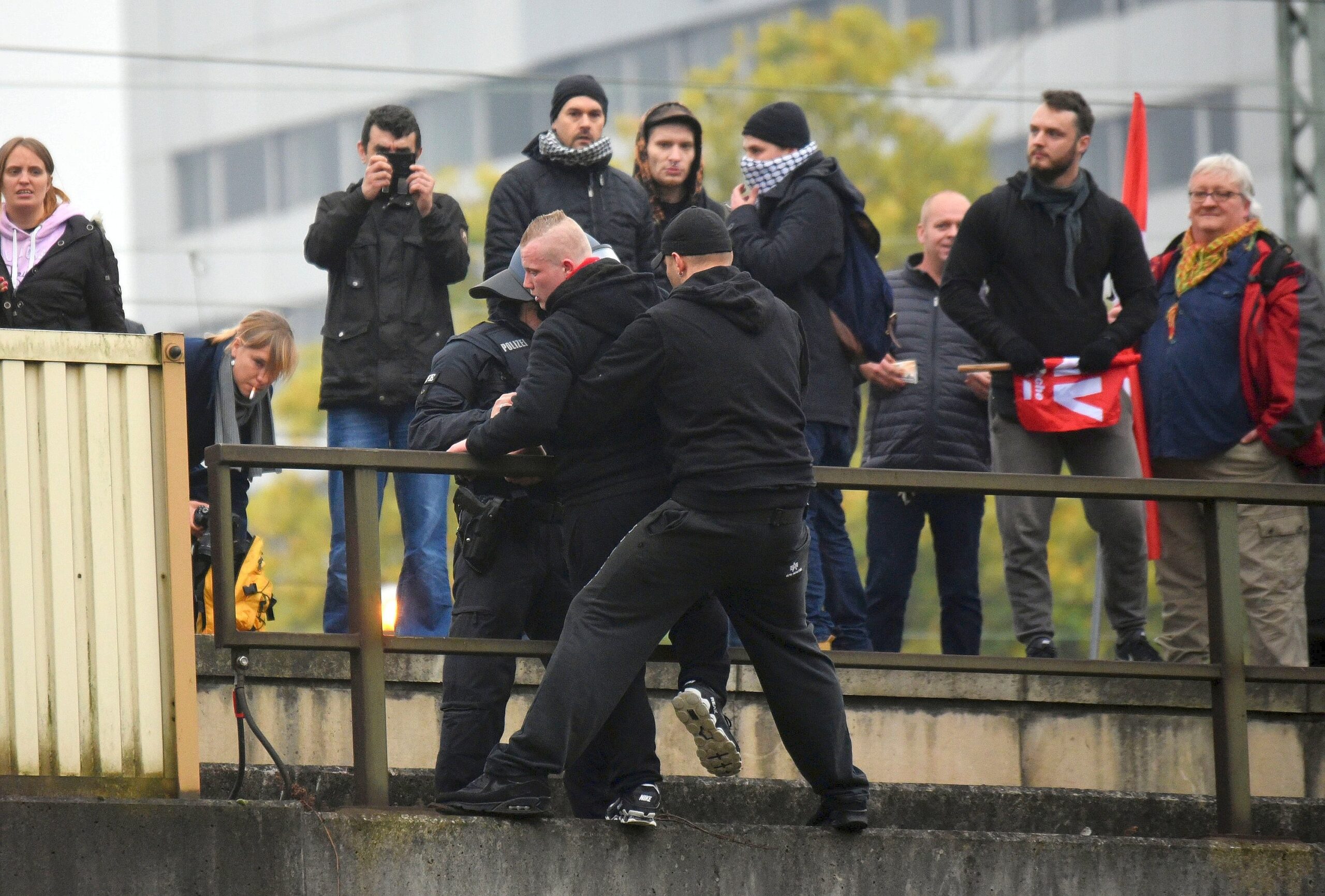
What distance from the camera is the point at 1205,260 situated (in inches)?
340

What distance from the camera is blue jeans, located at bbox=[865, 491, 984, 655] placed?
8.62 metres

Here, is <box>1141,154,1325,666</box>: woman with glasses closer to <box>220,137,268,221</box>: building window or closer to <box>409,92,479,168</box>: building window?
<box>409,92,479,168</box>: building window

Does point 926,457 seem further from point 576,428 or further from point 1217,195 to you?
point 576,428

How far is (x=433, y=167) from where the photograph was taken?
16188mm

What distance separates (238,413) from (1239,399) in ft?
12.5

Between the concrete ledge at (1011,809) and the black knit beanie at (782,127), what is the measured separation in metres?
2.47

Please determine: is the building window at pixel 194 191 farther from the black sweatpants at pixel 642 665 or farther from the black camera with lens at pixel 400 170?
the black sweatpants at pixel 642 665

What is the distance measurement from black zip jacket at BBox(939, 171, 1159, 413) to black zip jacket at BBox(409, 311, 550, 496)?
2.09 m

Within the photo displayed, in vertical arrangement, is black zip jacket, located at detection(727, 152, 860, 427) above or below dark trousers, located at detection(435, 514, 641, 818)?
above

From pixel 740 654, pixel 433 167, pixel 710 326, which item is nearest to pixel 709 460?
pixel 710 326

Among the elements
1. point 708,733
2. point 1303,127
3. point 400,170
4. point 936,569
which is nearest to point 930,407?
point 936,569

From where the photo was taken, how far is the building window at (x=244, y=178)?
1814cm

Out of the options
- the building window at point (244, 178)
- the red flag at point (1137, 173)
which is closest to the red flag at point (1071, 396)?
the red flag at point (1137, 173)

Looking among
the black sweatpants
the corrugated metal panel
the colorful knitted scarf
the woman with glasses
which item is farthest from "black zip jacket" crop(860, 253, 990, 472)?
the corrugated metal panel
